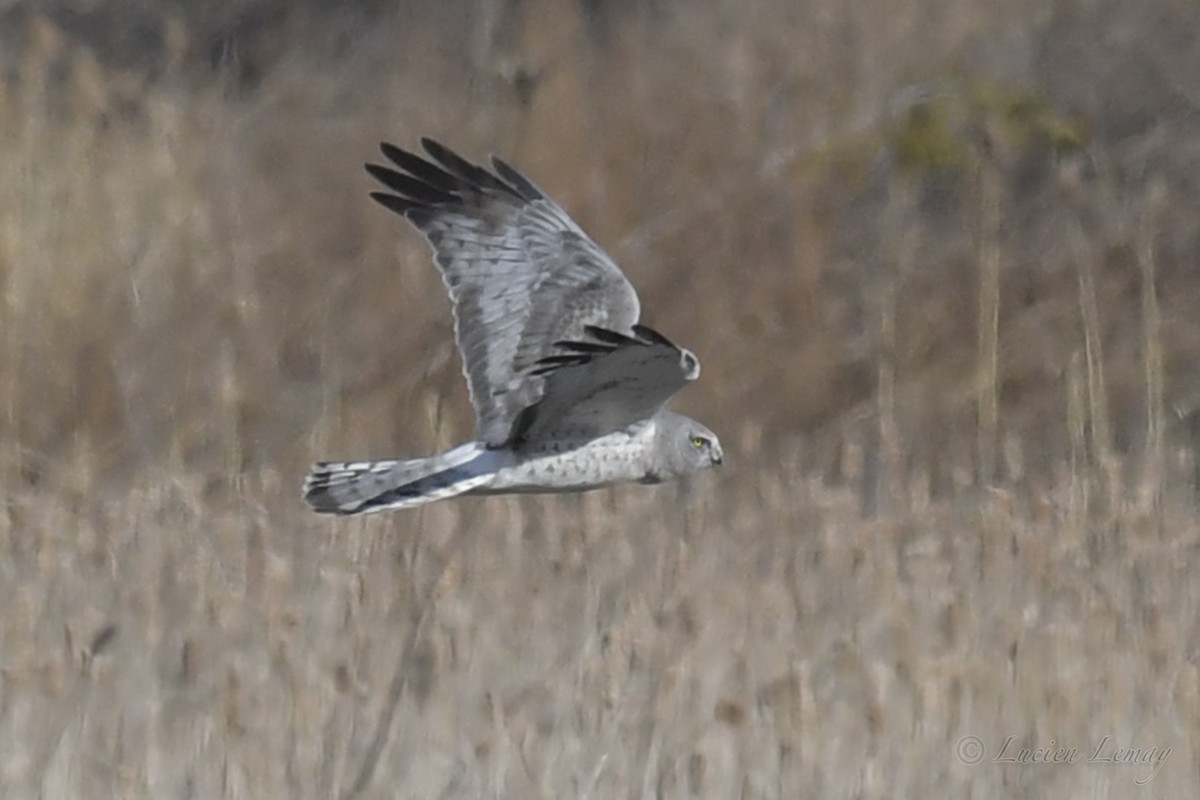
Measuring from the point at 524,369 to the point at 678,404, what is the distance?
3.09 meters

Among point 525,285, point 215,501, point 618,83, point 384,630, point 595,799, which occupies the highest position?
point 618,83

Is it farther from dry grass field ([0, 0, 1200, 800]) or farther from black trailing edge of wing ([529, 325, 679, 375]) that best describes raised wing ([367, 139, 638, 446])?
dry grass field ([0, 0, 1200, 800])

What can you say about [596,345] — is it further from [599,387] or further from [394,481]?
[394,481]

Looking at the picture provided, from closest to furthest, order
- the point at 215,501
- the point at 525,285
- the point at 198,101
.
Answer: the point at 525,285
the point at 215,501
the point at 198,101

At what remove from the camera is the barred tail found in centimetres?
479

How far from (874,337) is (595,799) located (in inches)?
177

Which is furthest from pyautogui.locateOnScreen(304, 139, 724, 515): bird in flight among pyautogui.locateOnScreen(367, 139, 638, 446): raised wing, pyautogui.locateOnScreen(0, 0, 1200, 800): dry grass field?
pyautogui.locateOnScreen(0, 0, 1200, 800): dry grass field

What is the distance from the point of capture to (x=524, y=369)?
5.17 meters

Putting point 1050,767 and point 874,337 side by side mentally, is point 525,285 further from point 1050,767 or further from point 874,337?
point 874,337

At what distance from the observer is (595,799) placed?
4059 millimetres

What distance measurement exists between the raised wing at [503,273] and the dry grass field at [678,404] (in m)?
0.39

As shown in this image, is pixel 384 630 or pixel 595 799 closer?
pixel 595 799

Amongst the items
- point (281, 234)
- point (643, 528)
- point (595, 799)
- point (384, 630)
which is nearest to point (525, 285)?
point (643, 528)

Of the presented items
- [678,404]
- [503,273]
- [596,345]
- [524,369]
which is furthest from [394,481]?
[678,404]
